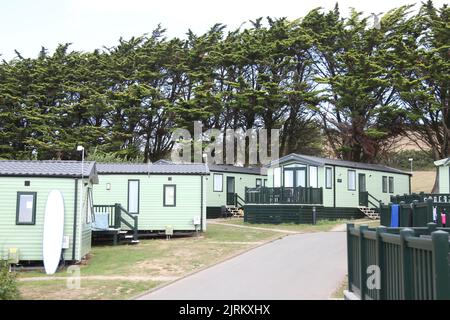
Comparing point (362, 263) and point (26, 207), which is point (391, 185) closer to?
point (26, 207)

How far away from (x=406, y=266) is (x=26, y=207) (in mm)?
12791

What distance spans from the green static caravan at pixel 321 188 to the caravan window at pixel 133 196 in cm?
702

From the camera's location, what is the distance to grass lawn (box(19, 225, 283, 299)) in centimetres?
1093

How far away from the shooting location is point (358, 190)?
3172 cm

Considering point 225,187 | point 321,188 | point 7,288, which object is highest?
point 225,187

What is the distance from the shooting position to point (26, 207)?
15.5 m

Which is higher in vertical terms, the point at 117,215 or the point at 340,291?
the point at 117,215

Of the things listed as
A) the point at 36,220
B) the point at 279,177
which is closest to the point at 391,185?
the point at 279,177

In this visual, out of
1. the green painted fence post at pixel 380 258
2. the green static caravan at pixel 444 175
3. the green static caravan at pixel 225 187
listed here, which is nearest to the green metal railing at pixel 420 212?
the green painted fence post at pixel 380 258

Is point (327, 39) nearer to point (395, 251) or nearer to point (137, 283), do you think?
point (137, 283)

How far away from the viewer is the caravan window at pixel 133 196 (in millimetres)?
22484

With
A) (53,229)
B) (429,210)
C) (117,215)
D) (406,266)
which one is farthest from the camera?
(117,215)

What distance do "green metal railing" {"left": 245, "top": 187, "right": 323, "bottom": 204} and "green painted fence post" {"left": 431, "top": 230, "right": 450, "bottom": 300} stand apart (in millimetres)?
22712

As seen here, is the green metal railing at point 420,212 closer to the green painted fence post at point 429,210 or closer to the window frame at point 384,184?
the green painted fence post at point 429,210
